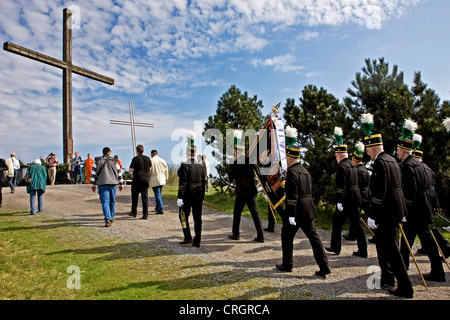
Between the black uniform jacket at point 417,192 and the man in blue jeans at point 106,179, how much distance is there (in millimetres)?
7232

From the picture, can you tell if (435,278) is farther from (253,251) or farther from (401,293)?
(253,251)

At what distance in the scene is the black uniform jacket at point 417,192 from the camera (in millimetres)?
5090

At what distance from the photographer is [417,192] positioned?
203 inches

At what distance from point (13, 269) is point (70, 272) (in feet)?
3.36

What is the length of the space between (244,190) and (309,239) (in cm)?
248

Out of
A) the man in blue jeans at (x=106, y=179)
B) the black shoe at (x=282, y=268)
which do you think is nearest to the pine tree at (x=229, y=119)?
the man in blue jeans at (x=106, y=179)

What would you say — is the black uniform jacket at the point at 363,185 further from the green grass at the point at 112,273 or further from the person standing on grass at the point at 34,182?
the person standing on grass at the point at 34,182

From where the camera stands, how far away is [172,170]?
22.1 m

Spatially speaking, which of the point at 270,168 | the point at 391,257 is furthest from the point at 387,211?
the point at 270,168

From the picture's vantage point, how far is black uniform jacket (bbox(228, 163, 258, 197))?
7.23 meters

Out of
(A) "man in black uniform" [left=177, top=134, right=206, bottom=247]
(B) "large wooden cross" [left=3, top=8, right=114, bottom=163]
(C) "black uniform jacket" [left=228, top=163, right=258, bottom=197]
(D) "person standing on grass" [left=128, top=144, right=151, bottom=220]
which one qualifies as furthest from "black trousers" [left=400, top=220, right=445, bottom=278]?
(B) "large wooden cross" [left=3, top=8, right=114, bottom=163]
